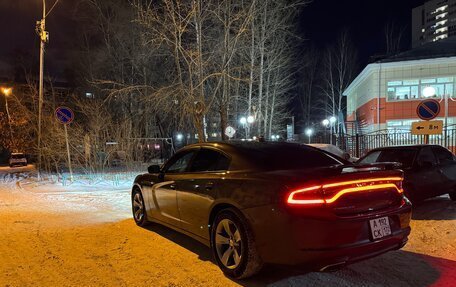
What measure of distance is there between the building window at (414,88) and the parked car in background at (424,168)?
654 inches

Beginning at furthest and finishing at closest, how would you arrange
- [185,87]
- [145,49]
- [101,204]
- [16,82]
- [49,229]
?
1. [16,82]
2. [145,49]
3. [185,87]
4. [101,204]
5. [49,229]

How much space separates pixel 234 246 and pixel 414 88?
906 inches

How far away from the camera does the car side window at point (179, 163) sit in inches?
227

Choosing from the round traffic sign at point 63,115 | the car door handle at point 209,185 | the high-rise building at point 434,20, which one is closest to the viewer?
the car door handle at point 209,185

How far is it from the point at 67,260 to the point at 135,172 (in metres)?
11.1

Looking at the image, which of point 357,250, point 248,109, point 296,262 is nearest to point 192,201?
point 296,262

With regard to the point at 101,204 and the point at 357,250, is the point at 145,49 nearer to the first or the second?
the point at 101,204

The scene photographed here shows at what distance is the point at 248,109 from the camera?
22.9 meters

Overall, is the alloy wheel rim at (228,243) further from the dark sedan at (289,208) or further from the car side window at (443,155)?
the car side window at (443,155)

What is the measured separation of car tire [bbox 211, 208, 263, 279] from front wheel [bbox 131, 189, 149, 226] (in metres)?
2.55

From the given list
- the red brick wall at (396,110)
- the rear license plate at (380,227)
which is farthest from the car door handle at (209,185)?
the red brick wall at (396,110)

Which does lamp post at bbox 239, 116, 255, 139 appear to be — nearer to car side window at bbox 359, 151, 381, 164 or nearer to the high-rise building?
car side window at bbox 359, 151, 381, 164

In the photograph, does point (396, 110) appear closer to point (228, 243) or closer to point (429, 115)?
point (429, 115)

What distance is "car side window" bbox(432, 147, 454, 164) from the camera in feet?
27.5
